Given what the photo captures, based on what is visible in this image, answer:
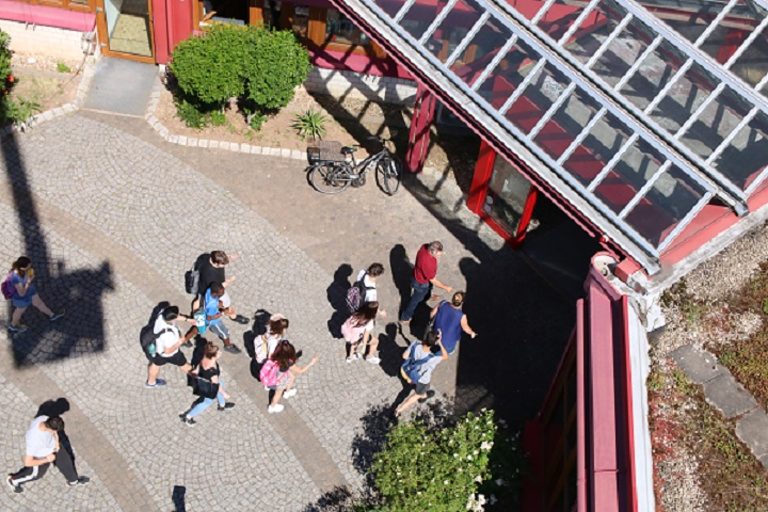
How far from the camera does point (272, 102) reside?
17609mm

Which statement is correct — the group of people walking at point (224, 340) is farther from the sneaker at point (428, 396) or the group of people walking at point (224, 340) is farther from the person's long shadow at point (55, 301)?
the person's long shadow at point (55, 301)

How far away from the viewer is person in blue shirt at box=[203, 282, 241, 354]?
13.7m

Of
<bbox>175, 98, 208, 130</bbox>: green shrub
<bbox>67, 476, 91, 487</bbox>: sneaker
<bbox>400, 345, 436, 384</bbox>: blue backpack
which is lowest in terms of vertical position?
<bbox>67, 476, 91, 487</bbox>: sneaker

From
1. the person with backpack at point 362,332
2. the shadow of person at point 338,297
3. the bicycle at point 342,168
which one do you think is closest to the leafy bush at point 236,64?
the bicycle at point 342,168

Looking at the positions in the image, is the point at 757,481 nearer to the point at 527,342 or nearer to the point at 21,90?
the point at 527,342

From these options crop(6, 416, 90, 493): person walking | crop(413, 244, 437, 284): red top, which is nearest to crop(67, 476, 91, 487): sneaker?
crop(6, 416, 90, 493): person walking

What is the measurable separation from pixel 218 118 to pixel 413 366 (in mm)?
7425

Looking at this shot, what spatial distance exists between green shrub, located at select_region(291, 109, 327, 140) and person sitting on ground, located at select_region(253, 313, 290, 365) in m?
6.21

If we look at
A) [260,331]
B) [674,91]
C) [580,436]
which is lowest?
[260,331]

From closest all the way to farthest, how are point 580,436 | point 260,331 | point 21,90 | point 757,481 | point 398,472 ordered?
point 757,481 → point 580,436 → point 398,472 → point 260,331 → point 21,90

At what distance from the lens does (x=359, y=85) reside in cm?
1952

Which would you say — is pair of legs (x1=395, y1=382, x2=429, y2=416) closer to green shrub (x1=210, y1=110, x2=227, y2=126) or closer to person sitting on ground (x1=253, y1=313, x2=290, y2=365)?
person sitting on ground (x1=253, y1=313, x2=290, y2=365)

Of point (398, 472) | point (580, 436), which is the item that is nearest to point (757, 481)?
point (580, 436)

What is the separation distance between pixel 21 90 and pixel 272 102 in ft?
17.2
